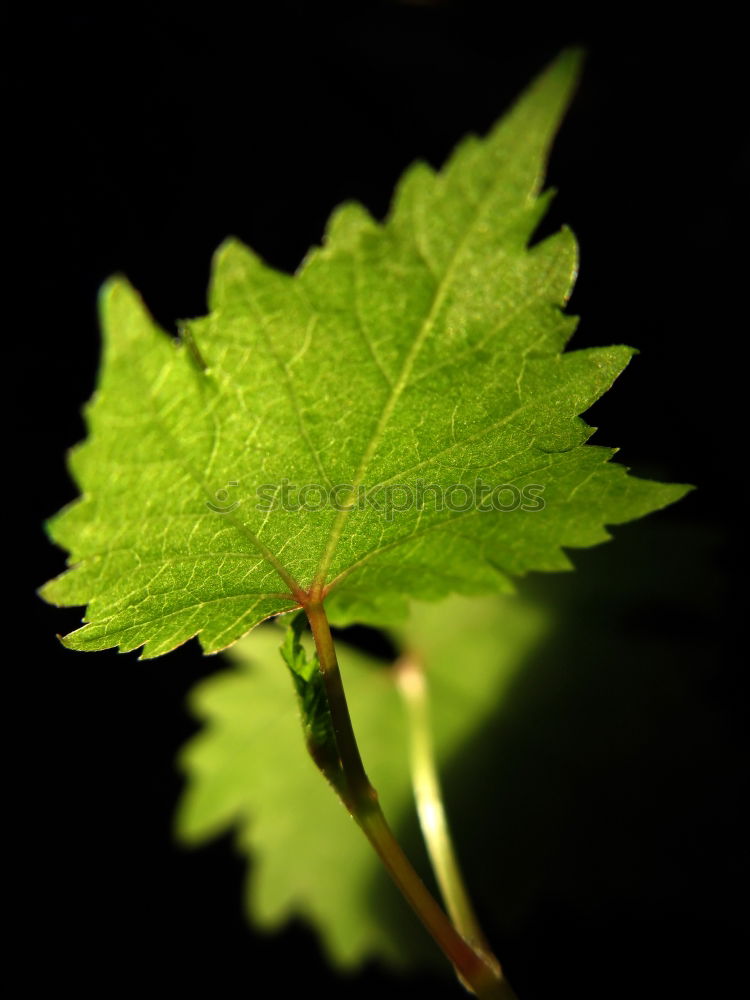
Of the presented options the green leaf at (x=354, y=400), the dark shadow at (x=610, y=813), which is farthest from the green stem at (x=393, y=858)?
the dark shadow at (x=610, y=813)

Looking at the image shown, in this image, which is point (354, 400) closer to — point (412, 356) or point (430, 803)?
point (412, 356)

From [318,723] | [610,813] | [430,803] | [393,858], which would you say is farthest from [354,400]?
[610,813]

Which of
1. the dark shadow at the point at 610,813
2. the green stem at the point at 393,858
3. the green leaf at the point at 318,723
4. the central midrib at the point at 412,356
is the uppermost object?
the central midrib at the point at 412,356

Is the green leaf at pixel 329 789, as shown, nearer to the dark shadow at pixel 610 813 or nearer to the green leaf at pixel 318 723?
the dark shadow at pixel 610 813

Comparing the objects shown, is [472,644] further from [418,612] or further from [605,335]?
[605,335]

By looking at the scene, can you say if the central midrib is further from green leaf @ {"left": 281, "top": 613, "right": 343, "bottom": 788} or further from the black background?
the black background

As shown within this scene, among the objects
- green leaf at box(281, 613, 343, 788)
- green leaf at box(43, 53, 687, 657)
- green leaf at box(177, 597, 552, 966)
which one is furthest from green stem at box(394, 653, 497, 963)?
green leaf at box(43, 53, 687, 657)

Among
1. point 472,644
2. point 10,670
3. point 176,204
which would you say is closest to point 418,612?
point 472,644
